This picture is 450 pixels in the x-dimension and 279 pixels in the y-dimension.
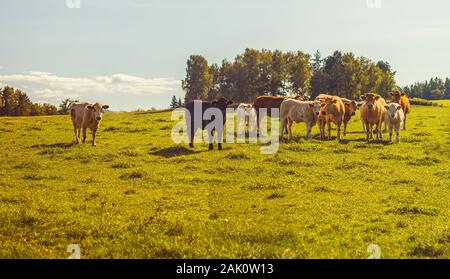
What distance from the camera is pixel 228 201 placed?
40.1 ft

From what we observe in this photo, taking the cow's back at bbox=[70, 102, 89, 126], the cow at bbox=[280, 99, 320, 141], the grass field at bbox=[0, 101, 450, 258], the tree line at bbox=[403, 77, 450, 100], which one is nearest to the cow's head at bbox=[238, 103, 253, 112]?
the cow at bbox=[280, 99, 320, 141]

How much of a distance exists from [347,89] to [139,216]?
75.1m

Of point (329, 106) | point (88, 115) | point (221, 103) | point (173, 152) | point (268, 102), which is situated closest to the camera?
point (173, 152)

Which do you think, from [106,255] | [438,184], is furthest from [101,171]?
[438,184]

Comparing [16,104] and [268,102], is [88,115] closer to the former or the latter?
[268,102]

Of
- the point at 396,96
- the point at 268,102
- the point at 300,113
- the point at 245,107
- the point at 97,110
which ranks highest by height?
the point at 396,96

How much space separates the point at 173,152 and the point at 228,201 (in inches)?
388

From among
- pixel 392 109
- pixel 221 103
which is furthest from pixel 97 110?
pixel 392 109

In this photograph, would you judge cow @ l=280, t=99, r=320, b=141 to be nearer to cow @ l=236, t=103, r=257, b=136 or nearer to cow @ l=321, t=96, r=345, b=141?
cow @ l=321, t=96, r=345, b=141

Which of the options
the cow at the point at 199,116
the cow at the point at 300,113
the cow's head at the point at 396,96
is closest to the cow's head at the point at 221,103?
the cow at the point at 199,116

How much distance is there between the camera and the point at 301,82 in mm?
82188

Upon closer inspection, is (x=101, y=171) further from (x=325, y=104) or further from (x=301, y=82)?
(x=301, y=82)

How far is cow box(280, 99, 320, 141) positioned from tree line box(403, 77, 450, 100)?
429 feet
